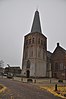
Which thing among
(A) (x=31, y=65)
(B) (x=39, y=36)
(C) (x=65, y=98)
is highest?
(B) (x=39, y=36)

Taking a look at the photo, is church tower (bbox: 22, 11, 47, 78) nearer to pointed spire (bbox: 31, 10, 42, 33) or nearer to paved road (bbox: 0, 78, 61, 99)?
pointed spire (bbox: 31, 10, 42, 33)

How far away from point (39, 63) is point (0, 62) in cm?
3996

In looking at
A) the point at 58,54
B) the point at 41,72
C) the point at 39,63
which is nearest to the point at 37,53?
the point at 39,63

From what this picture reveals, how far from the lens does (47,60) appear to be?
57.5 m

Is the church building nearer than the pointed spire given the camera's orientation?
Yes

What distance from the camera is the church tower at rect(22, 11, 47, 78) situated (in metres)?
Result: 50.2

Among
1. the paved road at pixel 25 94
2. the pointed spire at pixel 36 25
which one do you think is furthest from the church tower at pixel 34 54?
the paved road at pixel 25 94

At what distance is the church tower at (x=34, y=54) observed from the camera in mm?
50156

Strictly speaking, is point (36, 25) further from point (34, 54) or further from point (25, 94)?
point (25, 94)

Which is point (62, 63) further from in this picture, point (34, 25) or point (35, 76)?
point (34, 25)

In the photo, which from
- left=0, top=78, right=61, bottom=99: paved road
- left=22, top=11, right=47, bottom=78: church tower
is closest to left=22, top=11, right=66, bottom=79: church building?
left=22, top=11, right=47, bottom=78: church tower

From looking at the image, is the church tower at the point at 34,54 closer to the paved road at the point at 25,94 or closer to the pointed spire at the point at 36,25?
the pointed spire at the point at 36,25

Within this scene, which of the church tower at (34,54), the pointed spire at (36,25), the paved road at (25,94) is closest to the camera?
the paved road at (25,94)

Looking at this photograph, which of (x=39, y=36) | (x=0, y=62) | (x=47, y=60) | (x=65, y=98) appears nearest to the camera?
(x=65, y=98)
